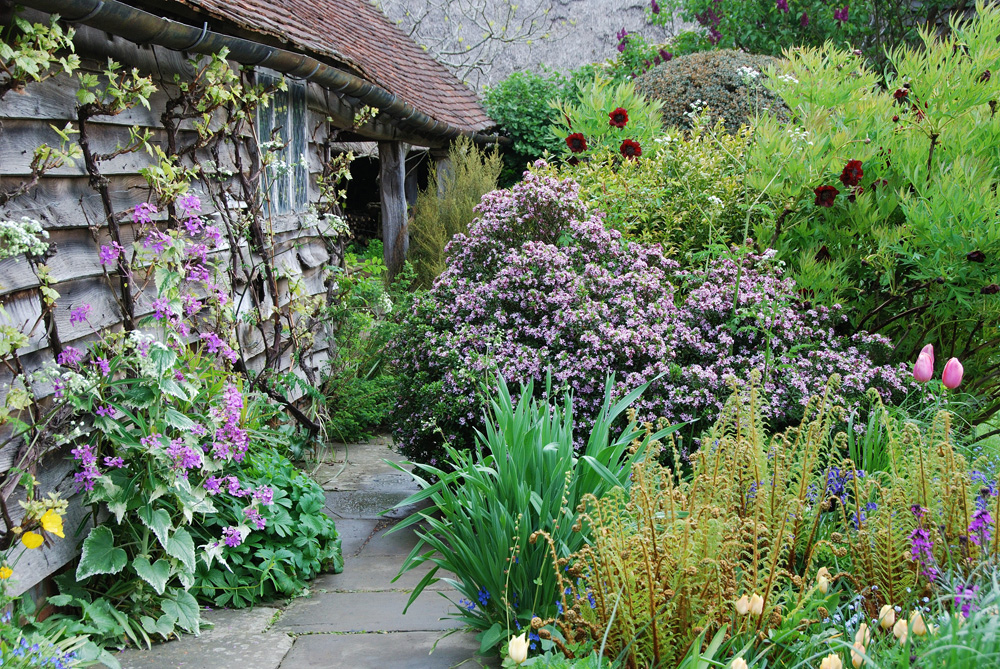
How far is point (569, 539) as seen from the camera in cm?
263

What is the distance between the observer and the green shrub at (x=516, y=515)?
101 inches

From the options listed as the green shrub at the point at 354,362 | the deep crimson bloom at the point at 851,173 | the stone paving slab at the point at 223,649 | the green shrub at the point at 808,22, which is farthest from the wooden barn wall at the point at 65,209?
the green shrub at the point at 808,22

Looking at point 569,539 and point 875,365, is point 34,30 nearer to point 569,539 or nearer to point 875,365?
point 569,539

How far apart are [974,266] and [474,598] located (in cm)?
292

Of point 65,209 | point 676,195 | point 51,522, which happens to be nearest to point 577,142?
point 676,195

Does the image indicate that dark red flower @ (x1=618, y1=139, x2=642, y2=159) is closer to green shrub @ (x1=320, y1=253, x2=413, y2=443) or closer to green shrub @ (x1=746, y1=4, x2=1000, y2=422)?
green shrub @ (x1=746, y1=4, x2=1000, y2=422)

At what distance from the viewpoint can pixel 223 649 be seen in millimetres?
2877

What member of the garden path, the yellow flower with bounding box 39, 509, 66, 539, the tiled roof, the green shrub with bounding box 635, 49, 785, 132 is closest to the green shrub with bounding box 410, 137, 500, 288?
the tiled roof

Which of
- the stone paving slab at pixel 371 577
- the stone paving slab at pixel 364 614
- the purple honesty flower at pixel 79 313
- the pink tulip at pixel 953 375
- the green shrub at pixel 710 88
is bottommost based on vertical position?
the stone paving slab at pixel 371 577

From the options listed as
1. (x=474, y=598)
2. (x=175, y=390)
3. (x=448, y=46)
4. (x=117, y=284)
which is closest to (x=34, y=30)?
(x=117, y=284)

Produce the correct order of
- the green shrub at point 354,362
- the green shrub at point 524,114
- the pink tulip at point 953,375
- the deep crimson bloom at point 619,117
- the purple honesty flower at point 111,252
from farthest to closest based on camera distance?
the green shrub at point 524,114
the green shrub at point 354,362
the deep crimson bloom at point 619,117
the purple honesty flower at point 111,252
the pink tulip at point 953,375

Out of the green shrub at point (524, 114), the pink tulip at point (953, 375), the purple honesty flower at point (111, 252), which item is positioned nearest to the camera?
the pink tulip at point (953, 375)

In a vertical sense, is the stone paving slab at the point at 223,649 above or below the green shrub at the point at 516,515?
below

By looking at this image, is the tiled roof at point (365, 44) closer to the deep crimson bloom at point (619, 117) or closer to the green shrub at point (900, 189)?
the deep crimson bloom at point (619, 117)
